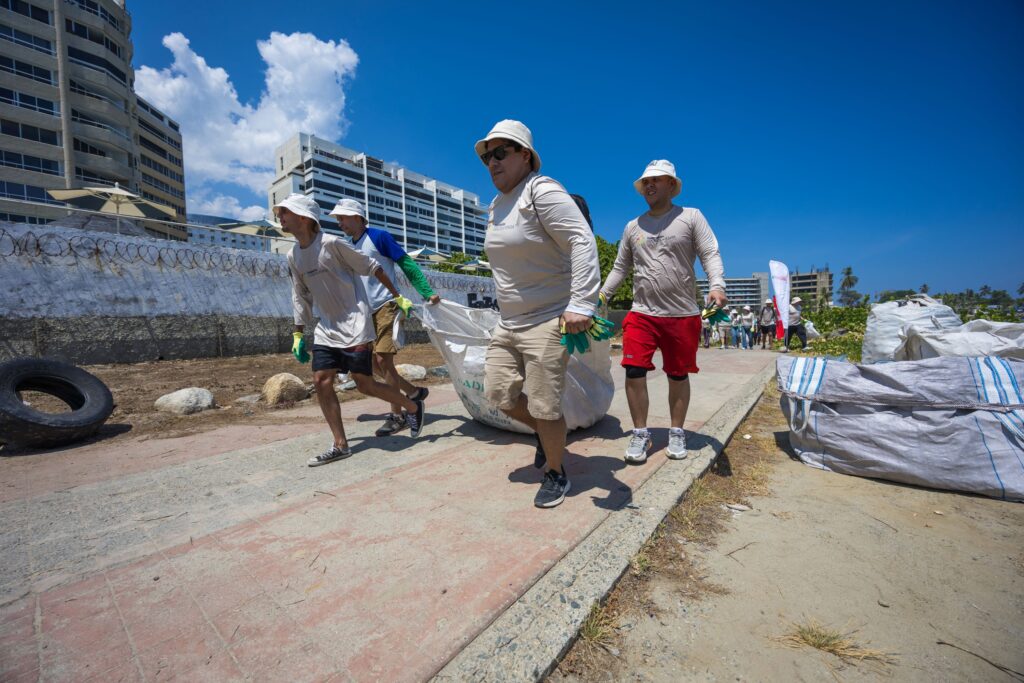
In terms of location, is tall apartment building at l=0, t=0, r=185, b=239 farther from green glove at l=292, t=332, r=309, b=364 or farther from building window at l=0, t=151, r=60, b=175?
green glove at l=292, t=332, r=309, b=364

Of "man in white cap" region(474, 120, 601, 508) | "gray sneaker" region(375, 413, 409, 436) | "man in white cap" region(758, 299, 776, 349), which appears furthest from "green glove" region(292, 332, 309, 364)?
"man in white cap" region(758, 299, 776, 349)

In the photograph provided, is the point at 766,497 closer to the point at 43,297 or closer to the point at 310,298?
the point at 310,298

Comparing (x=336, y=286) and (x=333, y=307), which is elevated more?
(x=336, y=286)

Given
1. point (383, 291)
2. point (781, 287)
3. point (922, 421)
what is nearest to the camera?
point (922, 421)

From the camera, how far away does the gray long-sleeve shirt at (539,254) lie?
202 centimetres

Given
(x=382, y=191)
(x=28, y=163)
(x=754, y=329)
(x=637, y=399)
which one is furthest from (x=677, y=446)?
(x=382, y=191)

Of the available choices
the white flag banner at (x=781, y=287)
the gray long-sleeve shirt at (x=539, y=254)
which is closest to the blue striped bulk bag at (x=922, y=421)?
the gray long-sleeve shirt at (x=539, y=254)

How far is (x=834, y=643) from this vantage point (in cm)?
133

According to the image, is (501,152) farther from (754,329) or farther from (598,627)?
(754,329)

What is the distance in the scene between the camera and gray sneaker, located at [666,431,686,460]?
2.85 m

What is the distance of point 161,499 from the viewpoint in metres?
2.34

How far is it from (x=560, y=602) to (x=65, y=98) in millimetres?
50882

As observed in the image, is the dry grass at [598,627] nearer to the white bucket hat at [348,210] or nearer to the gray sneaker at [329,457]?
the gray sneaker at [329,457]

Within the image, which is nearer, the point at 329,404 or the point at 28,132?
the point at 329,404
